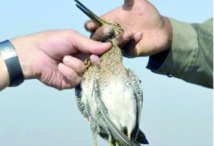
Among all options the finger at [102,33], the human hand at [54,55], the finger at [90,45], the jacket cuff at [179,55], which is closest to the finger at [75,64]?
the human hand at [54,55]

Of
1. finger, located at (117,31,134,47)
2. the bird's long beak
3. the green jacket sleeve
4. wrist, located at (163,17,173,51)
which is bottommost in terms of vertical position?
the green jacket sleeve

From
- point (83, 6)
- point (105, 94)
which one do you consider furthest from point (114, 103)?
point (83, 6)

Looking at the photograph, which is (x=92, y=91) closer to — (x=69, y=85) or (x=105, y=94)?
(x=105, y=94)

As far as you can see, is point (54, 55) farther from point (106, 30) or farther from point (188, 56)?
point (188, 56)

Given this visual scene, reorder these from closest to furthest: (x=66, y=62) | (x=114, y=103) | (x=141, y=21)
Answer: (x=114, y=103), (x=66, y=62), (x=141, y=21)

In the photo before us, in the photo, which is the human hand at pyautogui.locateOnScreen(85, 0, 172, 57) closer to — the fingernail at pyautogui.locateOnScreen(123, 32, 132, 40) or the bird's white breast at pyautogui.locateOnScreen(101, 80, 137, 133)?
the fingernail at pyautogui.locateOnScreen(123, 32, 132, 40)

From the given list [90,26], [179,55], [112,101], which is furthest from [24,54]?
[179,55]

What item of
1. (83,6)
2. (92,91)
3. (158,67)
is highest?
(83,6)

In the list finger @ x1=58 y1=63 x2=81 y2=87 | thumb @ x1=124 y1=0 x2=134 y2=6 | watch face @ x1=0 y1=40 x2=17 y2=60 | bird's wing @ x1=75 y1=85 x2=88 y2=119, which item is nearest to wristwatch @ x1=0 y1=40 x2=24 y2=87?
watch face @ x1=0 y1=40 x2=17 y2=60
